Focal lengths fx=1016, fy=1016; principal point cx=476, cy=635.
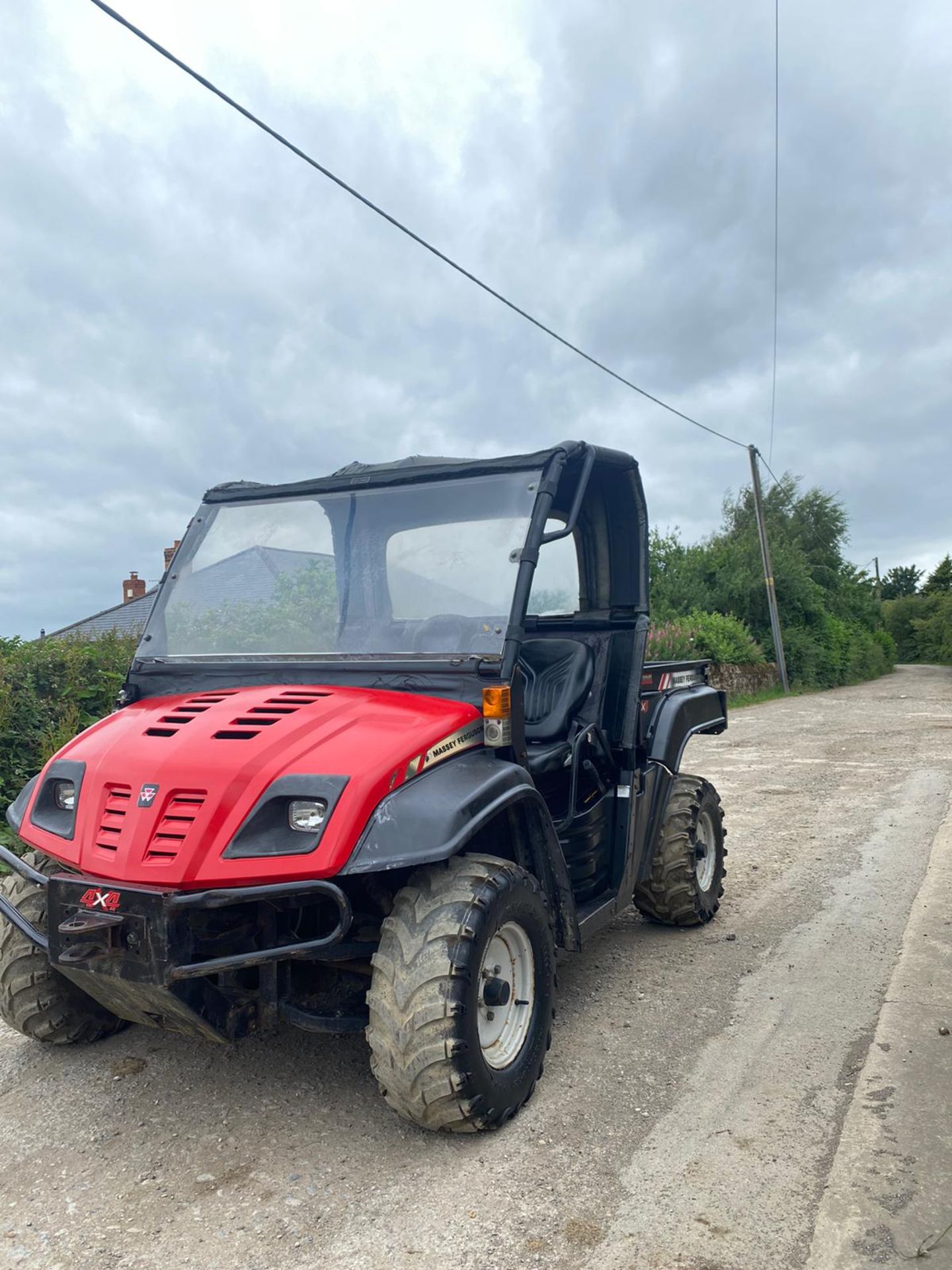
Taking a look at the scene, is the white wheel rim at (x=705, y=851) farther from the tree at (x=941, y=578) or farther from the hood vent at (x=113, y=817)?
the tree at (x=941, y=578)

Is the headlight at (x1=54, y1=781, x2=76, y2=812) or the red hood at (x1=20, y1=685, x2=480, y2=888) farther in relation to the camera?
the headlight at (x1=54, y1=781, x2=76, y2=812)

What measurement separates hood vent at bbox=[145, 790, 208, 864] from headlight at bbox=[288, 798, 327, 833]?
26 cm

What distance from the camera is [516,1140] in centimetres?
313

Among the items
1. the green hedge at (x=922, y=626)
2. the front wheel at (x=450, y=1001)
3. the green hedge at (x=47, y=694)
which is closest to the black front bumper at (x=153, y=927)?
the front wheel at (x=450, y=1001)

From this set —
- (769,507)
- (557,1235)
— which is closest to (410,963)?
(557,1235)

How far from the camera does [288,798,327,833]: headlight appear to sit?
9.70ft

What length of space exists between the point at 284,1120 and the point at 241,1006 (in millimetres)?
489

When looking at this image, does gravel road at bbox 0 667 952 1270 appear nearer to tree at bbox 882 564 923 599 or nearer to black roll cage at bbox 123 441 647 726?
black roll cage at bbox 123 441 647 726

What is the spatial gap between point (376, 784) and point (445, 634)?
0.90 m

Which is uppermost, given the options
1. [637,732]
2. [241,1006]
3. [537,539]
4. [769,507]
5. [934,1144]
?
[769,507]

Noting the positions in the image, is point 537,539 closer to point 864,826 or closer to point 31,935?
point 31,935

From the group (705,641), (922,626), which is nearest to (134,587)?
(705,641)

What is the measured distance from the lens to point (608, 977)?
4.61m

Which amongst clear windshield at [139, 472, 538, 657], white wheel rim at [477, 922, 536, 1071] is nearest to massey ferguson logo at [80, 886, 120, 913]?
white wheel rim at [477, 922, 536, 1071]
